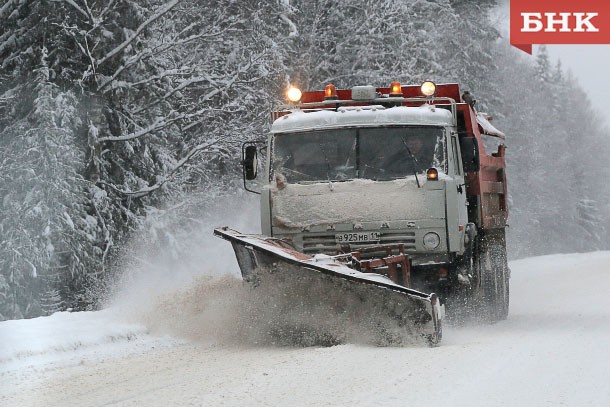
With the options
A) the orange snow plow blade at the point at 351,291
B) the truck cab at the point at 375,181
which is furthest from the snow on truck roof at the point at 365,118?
the orange snow plow blade at the point at 351,291

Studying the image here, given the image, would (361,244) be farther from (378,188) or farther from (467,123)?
(467,123)

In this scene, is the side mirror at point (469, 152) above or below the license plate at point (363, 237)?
above

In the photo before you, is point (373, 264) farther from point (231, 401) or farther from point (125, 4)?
point (125, 4)

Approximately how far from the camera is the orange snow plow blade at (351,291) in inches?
323

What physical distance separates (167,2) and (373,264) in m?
11.2

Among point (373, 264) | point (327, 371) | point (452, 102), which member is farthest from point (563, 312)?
point (327, 371)

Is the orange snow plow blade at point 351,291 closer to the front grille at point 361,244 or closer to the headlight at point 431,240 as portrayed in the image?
the front grille at point 361,244

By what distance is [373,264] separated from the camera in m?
9.13

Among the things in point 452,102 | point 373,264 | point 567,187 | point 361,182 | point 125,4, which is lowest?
point 567,187

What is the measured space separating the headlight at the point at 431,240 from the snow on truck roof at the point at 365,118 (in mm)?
1171

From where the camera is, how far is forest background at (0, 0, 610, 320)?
16656mm

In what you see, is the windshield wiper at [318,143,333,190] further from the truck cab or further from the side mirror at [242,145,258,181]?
the side mirror at [242,145,258,181]

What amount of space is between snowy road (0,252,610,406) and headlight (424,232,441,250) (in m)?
0.90

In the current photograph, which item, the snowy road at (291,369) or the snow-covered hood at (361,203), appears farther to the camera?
the snow-covered hood at (361,203)
